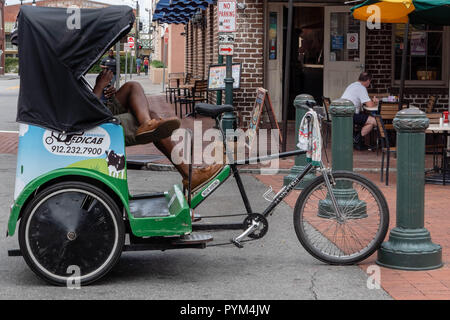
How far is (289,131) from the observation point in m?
15.8

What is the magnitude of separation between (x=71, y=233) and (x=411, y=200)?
8.37ft

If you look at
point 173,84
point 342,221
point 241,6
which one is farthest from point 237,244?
point 173,84

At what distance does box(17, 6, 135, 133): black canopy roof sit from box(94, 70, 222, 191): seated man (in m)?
0.48

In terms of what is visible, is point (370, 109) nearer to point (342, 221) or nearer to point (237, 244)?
point (342, 221)

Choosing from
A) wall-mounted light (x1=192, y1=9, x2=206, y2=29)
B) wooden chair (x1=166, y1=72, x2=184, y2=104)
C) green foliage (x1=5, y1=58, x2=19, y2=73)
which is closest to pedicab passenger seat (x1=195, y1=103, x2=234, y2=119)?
wooden chair (x1=166, y1=72, x2=184, y2=104)

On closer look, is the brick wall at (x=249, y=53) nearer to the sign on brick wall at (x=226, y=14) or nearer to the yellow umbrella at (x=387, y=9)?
the sign on brick wall at (x=226, y=14)

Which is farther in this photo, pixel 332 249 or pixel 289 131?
pixel 289 131

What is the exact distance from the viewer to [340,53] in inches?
651

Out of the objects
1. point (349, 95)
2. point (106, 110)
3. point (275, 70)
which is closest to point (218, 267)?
point (106, 110)

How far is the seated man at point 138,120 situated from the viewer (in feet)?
18.3

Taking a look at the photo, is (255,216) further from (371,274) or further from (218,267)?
(371,274)

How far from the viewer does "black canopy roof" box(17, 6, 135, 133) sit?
5.07m

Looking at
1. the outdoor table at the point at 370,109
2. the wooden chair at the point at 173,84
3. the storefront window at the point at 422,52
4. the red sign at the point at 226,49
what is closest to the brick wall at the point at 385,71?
the storefront window at the point at 422,52
